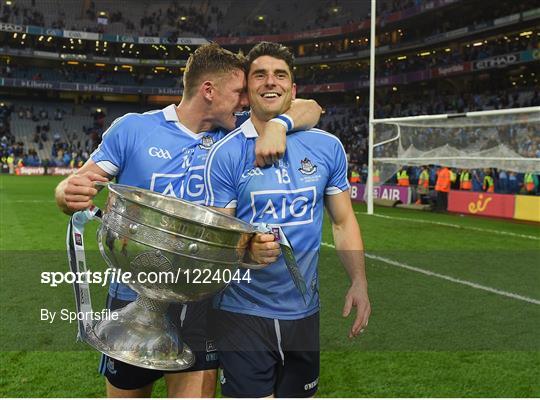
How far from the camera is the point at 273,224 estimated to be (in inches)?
67.1

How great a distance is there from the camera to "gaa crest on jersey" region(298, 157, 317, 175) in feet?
5.82

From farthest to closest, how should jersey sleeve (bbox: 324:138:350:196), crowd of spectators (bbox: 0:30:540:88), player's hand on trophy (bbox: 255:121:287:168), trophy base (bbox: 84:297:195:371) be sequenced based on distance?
crowd of spectators (bbox: 0:30:540:88) < jersey sleeve (bbox: 324:138:350:196) < player's hand on trophy (bbox: 255:121:287:168) < trophy base (bbox: 84:297:195:371)

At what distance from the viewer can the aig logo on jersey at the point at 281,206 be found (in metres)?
1.71

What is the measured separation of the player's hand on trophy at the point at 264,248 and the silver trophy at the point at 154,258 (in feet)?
0.07

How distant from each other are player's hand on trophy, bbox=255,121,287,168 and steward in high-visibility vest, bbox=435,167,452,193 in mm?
13438

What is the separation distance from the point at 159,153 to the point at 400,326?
321 cm

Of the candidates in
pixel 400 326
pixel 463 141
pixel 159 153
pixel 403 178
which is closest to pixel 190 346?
pixel 159 153

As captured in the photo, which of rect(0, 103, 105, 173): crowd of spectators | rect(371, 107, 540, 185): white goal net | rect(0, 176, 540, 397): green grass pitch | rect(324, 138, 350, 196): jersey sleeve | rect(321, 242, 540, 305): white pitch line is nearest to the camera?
rect(324, 138, 350, 196): jersey sleeve

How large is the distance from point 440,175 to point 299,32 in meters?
22.4

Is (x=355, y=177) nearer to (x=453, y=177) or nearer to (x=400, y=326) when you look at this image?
(x=453, y=177)

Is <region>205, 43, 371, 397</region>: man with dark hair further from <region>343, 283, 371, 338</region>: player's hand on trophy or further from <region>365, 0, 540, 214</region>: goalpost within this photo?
<region>365, 0, 540, 214</region>: goalpost

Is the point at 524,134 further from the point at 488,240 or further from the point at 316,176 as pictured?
the point at 316,176

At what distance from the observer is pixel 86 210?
1.44 metres

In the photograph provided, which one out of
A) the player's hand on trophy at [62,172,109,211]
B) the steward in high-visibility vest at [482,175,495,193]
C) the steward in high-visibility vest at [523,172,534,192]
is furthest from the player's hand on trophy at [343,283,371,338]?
the steward in high-visibility vest at [482,175,495,193]
